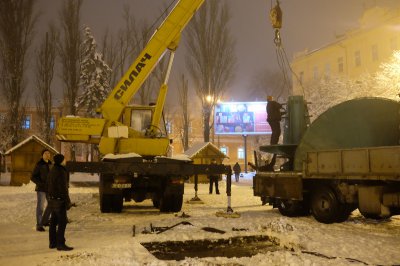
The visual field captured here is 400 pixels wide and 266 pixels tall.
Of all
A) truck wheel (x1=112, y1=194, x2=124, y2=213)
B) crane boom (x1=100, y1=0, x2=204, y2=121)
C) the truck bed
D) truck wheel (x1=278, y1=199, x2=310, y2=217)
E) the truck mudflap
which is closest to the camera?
the truck bed

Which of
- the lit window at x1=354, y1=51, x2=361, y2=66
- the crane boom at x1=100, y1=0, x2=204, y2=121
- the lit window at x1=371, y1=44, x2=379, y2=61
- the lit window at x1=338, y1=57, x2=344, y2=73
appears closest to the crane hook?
the crane boom at x1=100, y1=0, x2=204, y2=121

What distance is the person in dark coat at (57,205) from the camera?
788 cm

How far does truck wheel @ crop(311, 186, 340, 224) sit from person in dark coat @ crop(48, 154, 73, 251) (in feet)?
21.0

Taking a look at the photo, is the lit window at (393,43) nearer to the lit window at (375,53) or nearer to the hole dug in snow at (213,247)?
the lit window at (375,53)

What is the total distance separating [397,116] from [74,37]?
98.6ft

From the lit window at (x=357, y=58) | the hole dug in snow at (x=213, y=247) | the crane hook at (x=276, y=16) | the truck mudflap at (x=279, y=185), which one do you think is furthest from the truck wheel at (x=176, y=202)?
the lit window at (x=357, y=58)

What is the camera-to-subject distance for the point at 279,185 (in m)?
12.5

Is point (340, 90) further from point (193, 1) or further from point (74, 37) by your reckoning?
point (193, 1)

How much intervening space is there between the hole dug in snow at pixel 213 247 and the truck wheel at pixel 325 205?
Result: 2.60 metres

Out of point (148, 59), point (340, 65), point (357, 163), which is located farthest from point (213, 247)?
point (340, 65)

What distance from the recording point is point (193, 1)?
1413cm

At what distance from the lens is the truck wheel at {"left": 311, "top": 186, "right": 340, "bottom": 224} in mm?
10716

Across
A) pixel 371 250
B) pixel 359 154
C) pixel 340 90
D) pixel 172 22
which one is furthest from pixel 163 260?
pixel 340 90

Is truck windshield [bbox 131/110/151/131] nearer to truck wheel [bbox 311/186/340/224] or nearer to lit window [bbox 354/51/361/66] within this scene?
truck wheel [bbox 311/186/340/224]
